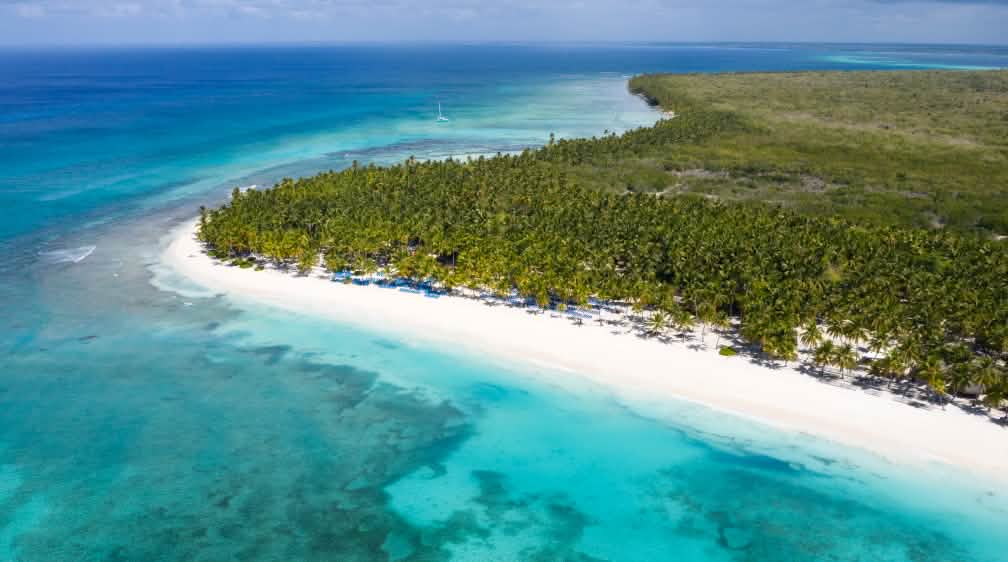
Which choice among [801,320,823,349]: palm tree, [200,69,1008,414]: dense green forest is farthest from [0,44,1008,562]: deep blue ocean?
[801,320,823,349]: palm tree

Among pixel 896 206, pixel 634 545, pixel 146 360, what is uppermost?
pixel 896 206

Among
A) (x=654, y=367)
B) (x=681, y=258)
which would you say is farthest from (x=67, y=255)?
(x=681, y=258)

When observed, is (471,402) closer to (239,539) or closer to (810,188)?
(239,539)

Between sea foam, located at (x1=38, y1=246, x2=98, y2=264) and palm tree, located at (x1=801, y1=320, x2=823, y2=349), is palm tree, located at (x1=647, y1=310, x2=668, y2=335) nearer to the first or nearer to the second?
palm tree, located at (x1=801, y1=320, x2=823, y2=349)

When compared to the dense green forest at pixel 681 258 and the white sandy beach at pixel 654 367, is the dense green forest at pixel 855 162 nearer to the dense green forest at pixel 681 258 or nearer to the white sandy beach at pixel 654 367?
the dense green forest at pixel 681 258

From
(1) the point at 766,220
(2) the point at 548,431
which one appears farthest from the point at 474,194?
(2) the point at 548,431

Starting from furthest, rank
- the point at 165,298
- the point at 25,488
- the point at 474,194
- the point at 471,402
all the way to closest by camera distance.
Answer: the point at 474,194, the point at 165,298, the point at 471,402, the point at 25,488
